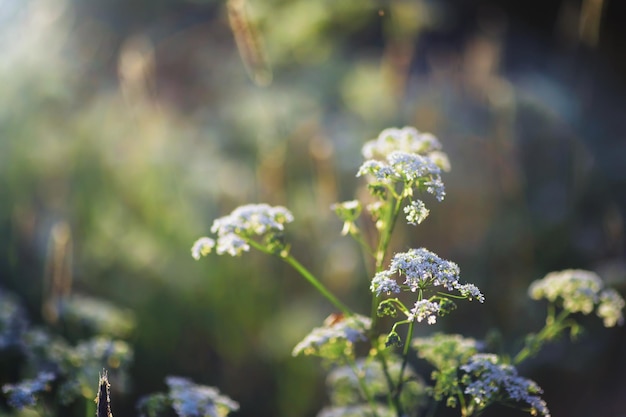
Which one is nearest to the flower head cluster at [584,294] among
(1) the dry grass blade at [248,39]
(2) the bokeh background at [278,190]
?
(2) the bokeh background at [278,190]

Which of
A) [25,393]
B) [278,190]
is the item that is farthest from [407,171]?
[278,190]

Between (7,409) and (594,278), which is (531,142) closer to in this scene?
(594,278)

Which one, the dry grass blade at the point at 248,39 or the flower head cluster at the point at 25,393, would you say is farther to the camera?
the dry grass blade at the point at 248,39

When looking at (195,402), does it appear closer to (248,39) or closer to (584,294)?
(584,294)

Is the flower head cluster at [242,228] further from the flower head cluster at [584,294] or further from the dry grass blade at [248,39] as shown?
the dry grass blade at [248,39]

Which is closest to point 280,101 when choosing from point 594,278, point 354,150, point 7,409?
point 354,150

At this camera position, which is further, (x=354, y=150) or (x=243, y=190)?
(x=354, y=150)

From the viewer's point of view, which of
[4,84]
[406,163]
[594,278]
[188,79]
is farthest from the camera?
[188,79]
